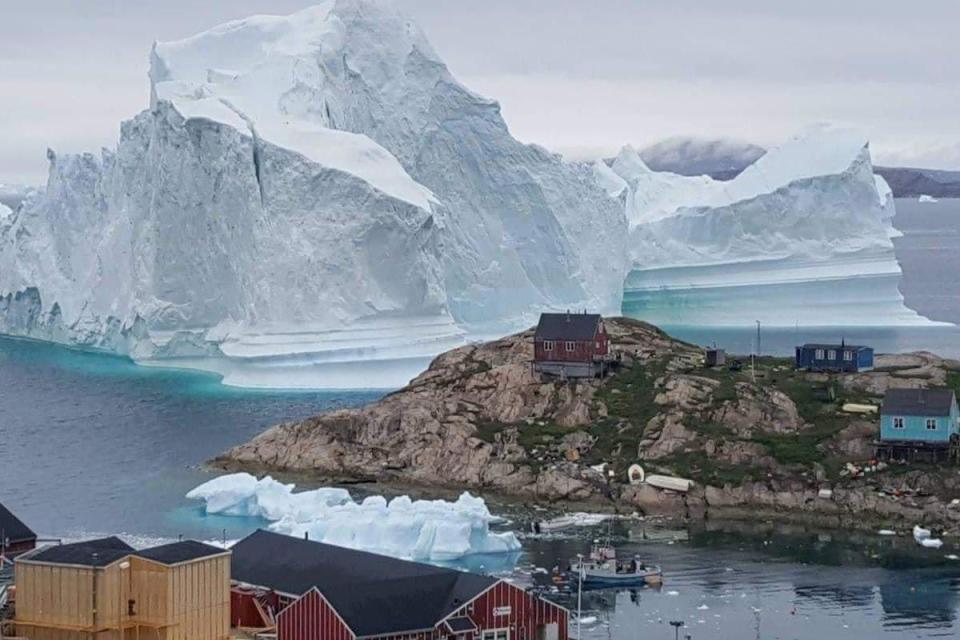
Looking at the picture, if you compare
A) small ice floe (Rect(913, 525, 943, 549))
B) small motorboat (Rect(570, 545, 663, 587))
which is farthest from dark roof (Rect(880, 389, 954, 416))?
small motorboat (Rect(570, 545, 663, 587))

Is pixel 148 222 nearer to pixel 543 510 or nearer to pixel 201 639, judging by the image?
pixel 543 510

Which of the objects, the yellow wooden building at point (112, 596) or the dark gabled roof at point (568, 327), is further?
the dark gabled roof at point (568, 327)

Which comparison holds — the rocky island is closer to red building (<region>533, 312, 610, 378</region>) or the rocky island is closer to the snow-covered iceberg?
red building (<region>533, 312, 610, 378</region>)

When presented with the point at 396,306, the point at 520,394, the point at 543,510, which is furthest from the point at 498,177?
the point at 543,510

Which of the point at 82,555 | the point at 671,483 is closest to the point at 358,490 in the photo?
the point at 671,483

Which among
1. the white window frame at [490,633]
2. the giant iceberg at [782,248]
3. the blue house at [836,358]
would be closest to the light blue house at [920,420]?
the blue house at [836,358]

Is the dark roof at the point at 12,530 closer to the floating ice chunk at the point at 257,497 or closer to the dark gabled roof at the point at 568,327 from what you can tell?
the floating ice chunk at the point at 257,497

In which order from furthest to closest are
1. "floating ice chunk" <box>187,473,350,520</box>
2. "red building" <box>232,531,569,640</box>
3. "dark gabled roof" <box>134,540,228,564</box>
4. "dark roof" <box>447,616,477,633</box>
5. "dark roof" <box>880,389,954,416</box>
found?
"dark roof" <box>880,389,954,416</box>
"floating ice chunk" <box>187,473,350,520</box>
"dark roof" <box>447,616,477,633</box>
"red building" <box>232,531,569,640</box>
"dark gabled roof" <box>134,540,228,564</box>
